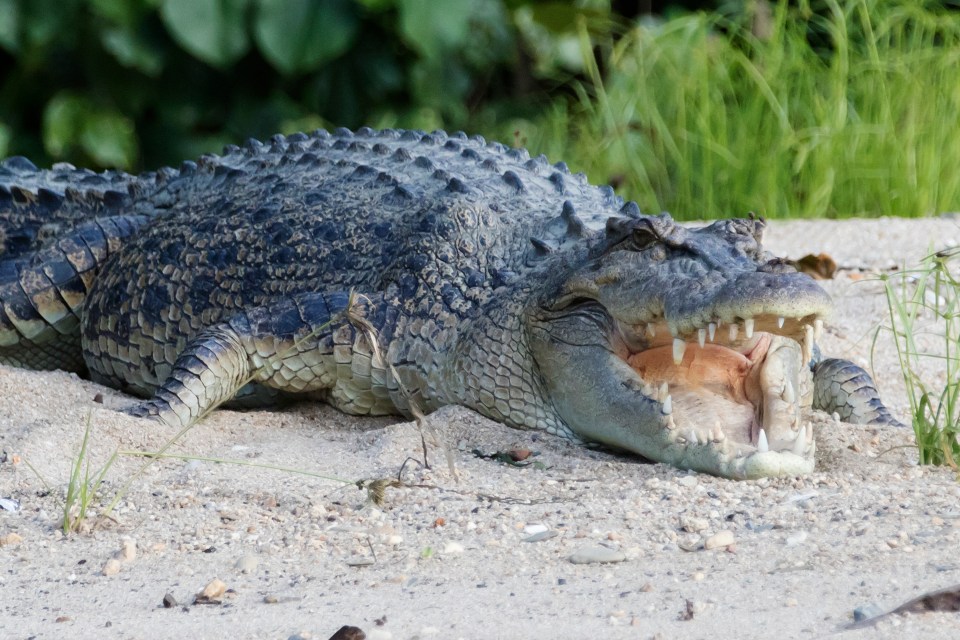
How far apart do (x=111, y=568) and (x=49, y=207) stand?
9.66 feet

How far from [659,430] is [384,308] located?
1.11 m

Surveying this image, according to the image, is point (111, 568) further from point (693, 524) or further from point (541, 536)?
point (693, 524)

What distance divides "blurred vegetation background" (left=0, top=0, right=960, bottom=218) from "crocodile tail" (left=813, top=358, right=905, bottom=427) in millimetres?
A: 2383

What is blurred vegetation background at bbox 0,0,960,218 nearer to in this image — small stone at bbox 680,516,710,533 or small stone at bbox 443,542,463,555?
small stone at bbox 680,516,710,533

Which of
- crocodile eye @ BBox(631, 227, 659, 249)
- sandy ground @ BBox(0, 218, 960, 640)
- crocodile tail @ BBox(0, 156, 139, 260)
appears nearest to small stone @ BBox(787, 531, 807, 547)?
sandy ground @ BBox(0, 218, 960, 640)

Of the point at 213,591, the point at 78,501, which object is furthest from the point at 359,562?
the point at 78,501

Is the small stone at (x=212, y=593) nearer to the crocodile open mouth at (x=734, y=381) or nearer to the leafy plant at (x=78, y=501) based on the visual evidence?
the leafy plant at (x=78, y=501)

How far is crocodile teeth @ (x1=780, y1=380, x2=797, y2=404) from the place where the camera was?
10.8ft

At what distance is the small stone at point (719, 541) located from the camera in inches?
101

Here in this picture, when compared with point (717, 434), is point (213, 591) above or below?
below

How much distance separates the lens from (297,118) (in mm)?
8742

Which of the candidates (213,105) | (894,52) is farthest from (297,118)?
(894,52)

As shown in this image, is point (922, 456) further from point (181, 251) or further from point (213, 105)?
point (213, 105)

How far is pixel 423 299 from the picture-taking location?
400cm
